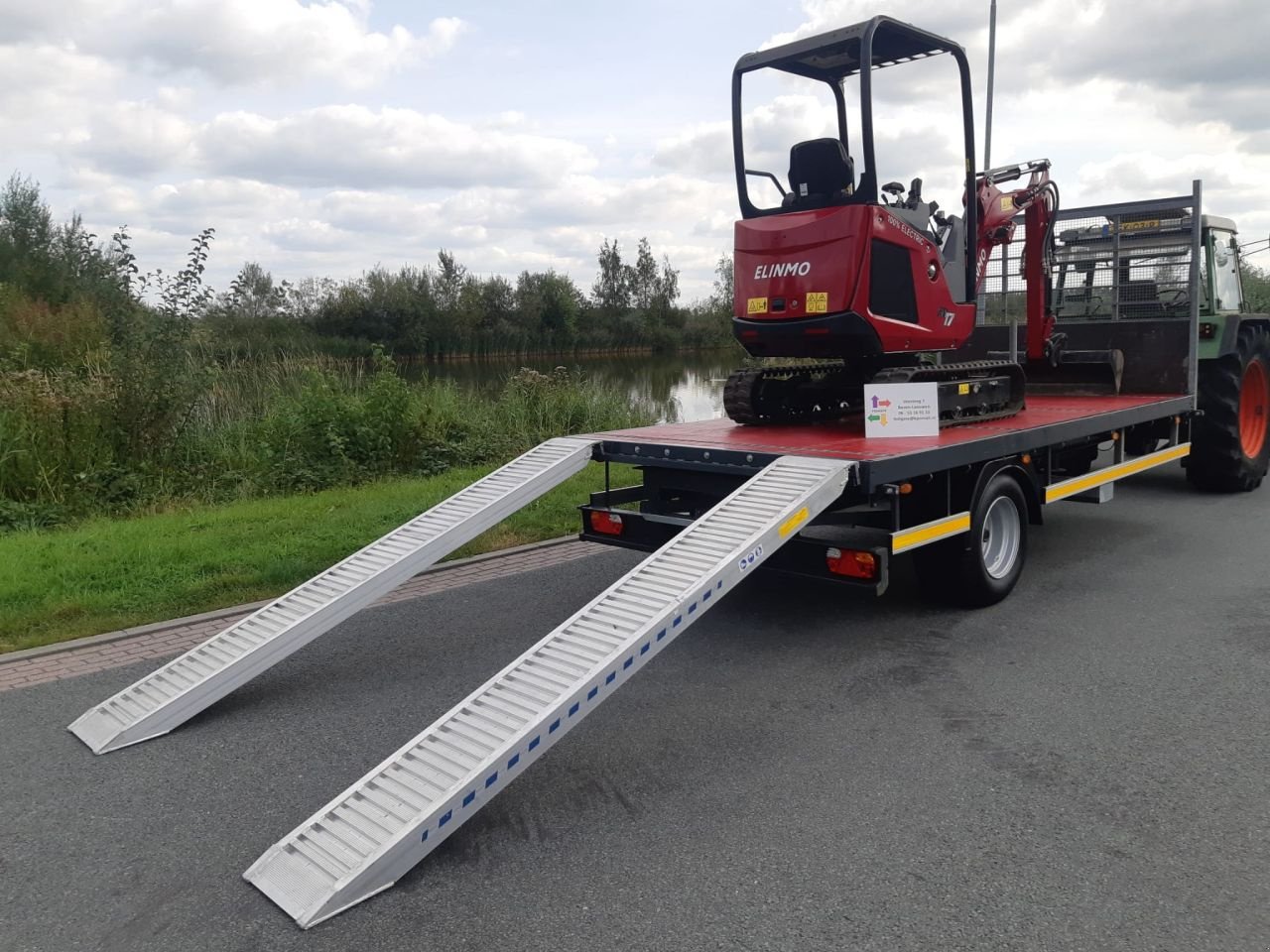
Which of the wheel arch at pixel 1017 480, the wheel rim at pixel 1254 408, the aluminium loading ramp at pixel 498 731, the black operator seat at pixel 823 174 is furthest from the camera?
the wheel rim at pixel 1254 408

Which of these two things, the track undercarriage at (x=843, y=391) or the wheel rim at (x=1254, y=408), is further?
the wheel rim at (x=1254, y=408)

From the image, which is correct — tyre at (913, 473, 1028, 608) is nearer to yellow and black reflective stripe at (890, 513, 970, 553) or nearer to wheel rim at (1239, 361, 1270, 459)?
yellow and black reflective stripe at (890, 513, 970, 553)

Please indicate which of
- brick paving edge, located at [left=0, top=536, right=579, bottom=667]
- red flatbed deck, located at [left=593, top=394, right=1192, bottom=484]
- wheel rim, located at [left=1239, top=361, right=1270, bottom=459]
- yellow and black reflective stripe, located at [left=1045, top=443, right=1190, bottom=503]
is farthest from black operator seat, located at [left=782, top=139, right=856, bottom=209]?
wheel rim, located at [left=1239, top=361, right=1270, bottom=459]

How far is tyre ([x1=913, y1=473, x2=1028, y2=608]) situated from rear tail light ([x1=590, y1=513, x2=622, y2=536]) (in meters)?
1.88

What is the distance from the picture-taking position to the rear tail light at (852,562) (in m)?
5.34

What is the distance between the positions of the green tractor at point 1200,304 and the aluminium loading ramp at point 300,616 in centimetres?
681

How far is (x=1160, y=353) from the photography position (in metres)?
9.57

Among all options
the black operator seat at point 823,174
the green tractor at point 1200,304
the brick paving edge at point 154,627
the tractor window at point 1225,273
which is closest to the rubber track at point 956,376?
the black operator seat at point 823,174

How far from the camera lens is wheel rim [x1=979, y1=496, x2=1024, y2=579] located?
655 cm

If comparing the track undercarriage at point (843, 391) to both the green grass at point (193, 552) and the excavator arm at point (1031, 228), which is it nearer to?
the excavator arm at point (1031, 228)

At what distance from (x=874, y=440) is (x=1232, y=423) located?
5850mm

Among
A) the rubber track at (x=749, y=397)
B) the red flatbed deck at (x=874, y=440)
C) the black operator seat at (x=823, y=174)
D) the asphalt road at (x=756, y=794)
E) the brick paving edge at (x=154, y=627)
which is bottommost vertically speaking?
the asphalt road at (x=756, y=794)

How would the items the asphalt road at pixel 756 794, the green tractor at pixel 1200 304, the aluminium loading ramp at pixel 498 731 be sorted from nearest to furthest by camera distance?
1. the asphalt road at pixel 756 794
2. the aluminium loading ramp at pixel 498 731
3. the green tractor at pixel 1200 304

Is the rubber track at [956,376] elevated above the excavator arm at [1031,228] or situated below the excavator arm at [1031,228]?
below
